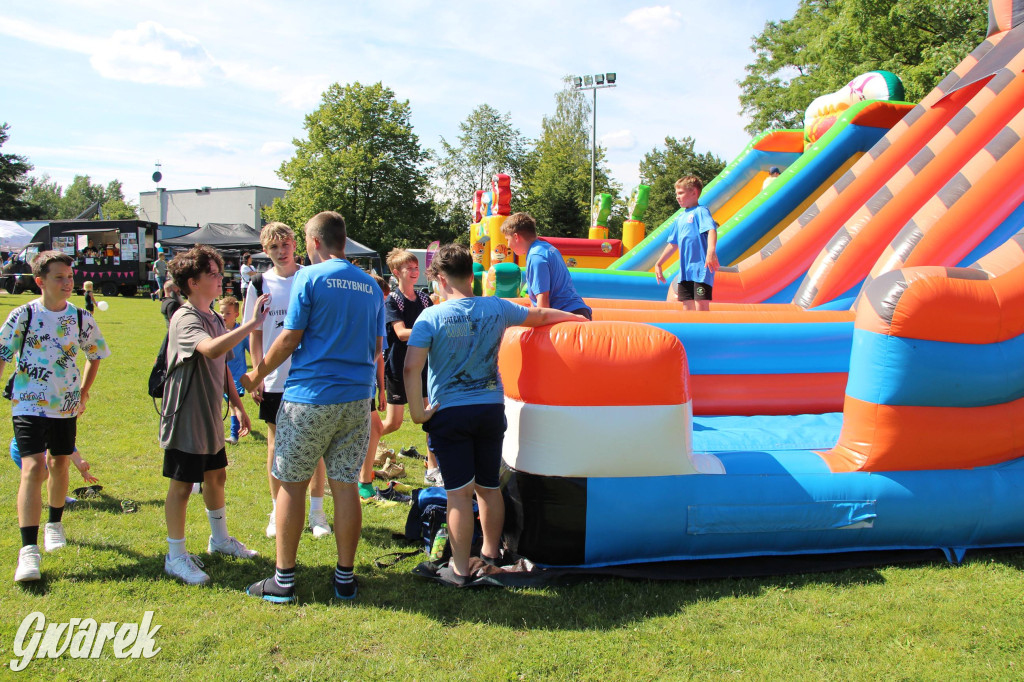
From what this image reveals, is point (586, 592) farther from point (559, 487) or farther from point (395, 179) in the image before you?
point (395, 179)

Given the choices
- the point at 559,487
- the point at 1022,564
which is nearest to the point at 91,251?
the point at 559,487

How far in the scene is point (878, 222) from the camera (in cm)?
604

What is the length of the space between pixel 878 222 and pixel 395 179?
104ft

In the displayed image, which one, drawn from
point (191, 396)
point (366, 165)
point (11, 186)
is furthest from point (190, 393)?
point (11, 186)

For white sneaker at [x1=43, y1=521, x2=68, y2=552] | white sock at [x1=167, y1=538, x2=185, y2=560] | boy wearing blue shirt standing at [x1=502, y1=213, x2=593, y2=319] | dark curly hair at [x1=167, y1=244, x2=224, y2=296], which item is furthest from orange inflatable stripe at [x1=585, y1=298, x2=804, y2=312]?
white sneaker at [x1=43, y1=521, x2=68, y2=552]

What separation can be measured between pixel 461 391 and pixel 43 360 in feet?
6.61

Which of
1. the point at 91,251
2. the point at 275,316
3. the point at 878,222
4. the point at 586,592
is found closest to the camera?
the point at 586,592

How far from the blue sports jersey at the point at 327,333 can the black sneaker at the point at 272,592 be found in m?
0.80

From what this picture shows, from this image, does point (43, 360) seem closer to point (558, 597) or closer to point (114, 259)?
point (558, 597)

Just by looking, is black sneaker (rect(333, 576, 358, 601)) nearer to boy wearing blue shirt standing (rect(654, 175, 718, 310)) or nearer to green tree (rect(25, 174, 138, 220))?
boy wearing blue shirt standing (rect(654, 175, 718, 310))

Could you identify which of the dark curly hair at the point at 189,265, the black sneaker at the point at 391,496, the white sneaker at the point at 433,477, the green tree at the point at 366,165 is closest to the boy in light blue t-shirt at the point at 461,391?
the dark curly hair at the point at 189,265

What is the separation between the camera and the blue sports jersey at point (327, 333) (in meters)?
2.87

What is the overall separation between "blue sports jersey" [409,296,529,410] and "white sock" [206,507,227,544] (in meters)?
1.24

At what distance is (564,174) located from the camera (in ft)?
123
